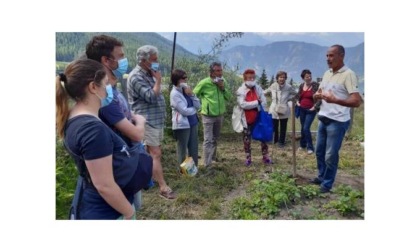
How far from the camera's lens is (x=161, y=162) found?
4.01m

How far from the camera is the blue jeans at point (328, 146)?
3908mm

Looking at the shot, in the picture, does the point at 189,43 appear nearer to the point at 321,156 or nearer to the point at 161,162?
the point at 161,162

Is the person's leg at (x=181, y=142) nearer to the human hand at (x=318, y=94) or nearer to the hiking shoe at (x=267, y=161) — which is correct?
the hiking shoe at (x=267, y=161)

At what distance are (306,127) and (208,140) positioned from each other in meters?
1.09

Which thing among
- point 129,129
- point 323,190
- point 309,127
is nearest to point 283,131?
point 309,127

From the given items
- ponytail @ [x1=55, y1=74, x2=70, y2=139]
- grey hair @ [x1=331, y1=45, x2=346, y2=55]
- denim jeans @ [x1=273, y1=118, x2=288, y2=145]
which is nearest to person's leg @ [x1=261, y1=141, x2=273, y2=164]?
denim jeans @ [x1=273, y1=118, x2=288, y2=145]

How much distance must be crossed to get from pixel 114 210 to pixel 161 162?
65.4 inches

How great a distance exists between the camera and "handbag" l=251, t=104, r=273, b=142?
4418mm

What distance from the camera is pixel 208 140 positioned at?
428 centimetres

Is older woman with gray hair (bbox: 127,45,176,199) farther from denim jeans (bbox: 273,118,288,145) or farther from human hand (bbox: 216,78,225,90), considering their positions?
denim jeans (bbox: 273,118,288,145)

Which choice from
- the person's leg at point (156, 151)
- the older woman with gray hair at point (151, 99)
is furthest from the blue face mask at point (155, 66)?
the person's leg at point (156, 151)

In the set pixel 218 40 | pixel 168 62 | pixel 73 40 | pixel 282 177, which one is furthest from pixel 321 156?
pixel 73 40

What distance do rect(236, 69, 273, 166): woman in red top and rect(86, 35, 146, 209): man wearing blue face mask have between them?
5.20 ft

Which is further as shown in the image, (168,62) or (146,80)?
(168,62)
